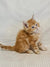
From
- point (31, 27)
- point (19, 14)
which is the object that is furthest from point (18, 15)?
point (31, 27)

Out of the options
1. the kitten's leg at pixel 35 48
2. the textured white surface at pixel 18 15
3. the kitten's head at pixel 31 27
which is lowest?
the kitten's leg at pixel 35 48

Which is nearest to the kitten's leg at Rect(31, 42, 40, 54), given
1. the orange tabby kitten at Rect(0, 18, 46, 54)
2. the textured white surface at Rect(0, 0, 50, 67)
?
the orange tabby kitten at Rect(0, 18, 46, 54)

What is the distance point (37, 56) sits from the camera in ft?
3.11

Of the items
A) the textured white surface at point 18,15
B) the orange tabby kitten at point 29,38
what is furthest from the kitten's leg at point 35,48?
the textured white surface at point 18,15

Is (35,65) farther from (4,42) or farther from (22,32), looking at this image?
(4,42)

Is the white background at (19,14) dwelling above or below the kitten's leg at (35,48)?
above

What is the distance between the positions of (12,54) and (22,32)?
162mm

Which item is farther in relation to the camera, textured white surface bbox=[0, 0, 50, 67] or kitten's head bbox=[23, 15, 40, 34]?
textured white surface bbox=[0, 0, 50, 67]

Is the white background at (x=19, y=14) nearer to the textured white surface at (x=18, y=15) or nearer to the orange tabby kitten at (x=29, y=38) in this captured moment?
the textured white surface at (x=18, y=15)

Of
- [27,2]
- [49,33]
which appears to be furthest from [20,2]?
[49,33]

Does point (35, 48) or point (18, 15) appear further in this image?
point (18, 15)

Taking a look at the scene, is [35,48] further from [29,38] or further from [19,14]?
[19,14]

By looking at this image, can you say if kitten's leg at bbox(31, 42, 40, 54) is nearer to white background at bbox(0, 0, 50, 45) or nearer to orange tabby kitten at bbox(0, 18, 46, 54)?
orange tabby kitten at bbox(0, 18, 46, 54)

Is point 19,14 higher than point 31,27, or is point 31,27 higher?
point 19,14
